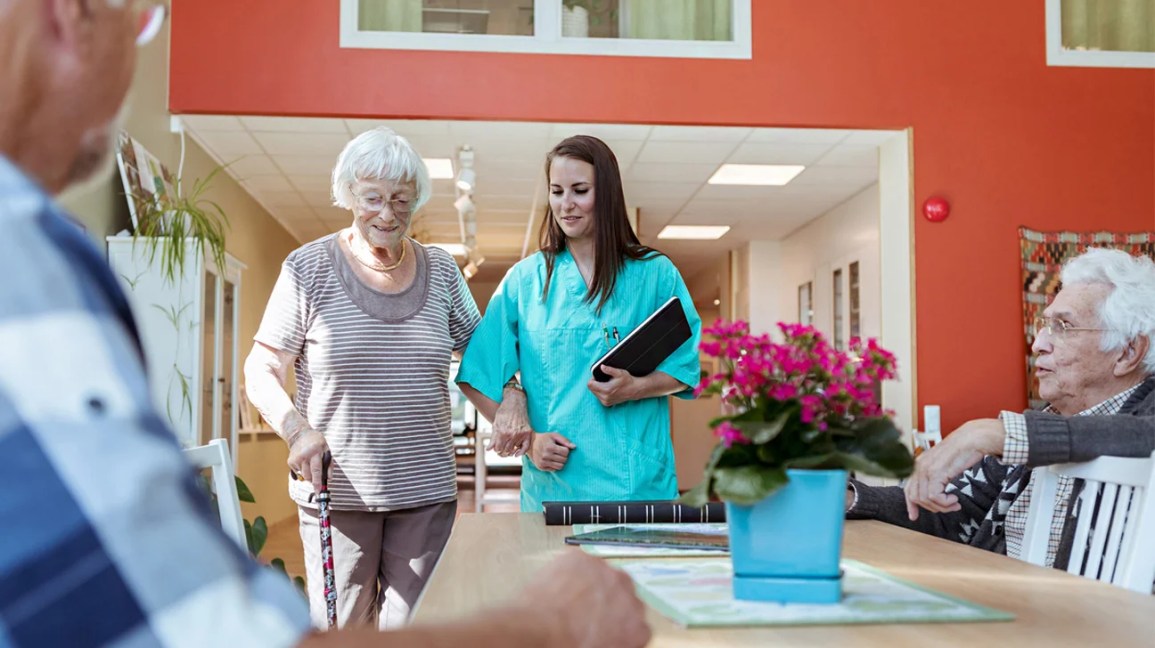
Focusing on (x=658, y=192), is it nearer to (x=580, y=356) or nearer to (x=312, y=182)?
(x=312, y=182)

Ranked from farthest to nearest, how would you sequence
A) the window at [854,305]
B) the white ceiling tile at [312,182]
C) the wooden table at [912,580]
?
the window at [854,305] < the white ceiling tile at [312,182] < the wooden table at [912,580]

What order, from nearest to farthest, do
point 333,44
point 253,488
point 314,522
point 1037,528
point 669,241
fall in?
1. point 1037,528
2. point 314,522
3. point 333,44
4. point 253,488
5. point 669,241

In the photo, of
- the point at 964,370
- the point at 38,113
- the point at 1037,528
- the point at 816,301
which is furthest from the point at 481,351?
the point at 816,301

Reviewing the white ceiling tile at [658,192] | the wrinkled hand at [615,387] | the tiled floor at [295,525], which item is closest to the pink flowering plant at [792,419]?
the wrinkled hand at [615,387]

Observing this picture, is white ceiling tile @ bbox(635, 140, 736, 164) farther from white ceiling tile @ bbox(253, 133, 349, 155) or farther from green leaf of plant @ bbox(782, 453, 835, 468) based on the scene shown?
green leaf of plant @ bbox(782, 453, 835, 468)

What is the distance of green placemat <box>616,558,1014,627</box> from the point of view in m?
0.90

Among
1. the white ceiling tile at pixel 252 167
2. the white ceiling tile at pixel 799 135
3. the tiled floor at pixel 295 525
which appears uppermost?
the white ceiling tile at pixel 799 135

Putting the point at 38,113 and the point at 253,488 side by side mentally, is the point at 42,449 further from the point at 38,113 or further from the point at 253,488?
the point at 253,488

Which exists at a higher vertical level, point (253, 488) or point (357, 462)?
point (357, 462)

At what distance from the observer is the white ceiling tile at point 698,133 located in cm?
578

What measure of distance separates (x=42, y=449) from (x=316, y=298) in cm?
177

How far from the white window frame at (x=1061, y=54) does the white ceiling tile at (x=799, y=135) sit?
115 cm

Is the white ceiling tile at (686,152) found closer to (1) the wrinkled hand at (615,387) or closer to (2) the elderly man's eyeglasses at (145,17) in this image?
(1) the wrinkled hand at (615,387)

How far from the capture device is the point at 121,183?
15.8ft
